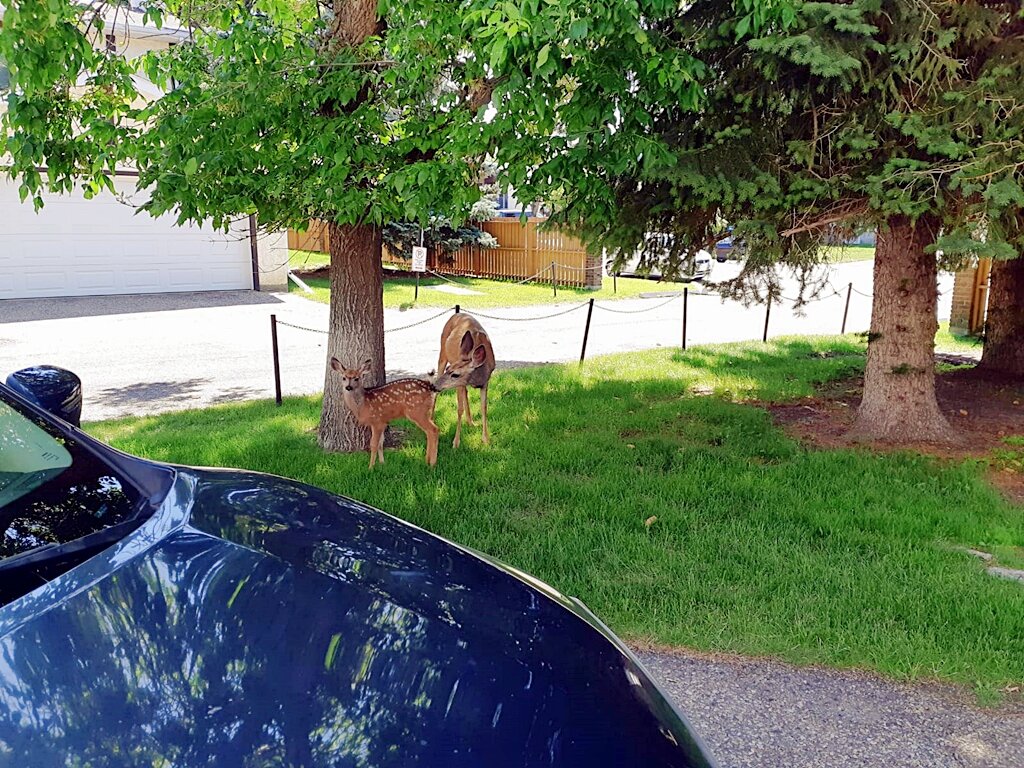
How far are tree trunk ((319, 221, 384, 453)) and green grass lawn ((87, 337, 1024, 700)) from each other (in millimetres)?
333

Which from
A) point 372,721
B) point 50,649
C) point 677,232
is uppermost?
point 677,232

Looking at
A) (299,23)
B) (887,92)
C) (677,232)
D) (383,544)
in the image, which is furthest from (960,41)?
(383,544)

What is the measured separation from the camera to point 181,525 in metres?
2.06

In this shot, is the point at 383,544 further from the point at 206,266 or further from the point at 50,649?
the point at 206,266

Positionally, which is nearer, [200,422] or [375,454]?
[375,454]

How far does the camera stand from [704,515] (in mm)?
5305

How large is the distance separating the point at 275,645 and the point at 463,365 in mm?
4915

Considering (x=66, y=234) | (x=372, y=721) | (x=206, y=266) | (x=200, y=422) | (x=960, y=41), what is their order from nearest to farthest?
(x=372, y=721) < (x=960, y=41) < (x=200, y=422) < (x=66, y=234) < (x=206, y=266)

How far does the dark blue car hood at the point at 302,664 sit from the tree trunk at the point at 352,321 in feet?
15.4

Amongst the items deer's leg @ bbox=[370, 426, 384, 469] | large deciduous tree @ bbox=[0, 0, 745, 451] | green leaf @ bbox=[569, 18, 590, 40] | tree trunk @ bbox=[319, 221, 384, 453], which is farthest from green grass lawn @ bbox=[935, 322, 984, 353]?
green leaf @ bbox=[569, 18, 590, 40]

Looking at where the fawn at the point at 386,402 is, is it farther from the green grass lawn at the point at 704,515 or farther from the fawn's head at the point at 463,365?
the green grass lawn at the point at 704,515

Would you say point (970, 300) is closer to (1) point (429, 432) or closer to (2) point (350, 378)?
(1) point (429, 432)

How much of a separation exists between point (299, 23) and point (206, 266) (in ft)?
50.4

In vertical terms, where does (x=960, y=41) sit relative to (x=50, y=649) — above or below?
above
